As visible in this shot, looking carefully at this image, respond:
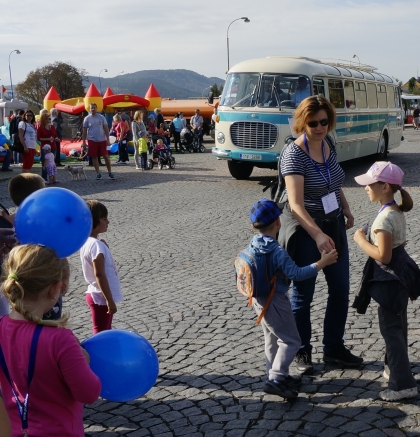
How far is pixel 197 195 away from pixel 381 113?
951 centimetres

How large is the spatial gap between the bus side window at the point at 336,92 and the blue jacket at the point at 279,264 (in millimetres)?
13780

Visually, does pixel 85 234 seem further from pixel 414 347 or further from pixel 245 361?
pixel 414 347

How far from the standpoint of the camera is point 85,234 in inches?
126

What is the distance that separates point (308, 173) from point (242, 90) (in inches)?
497

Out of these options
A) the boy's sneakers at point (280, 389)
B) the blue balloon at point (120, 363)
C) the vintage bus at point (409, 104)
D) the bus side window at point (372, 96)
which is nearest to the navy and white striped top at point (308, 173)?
the boy's sneakers at point (280, 389)

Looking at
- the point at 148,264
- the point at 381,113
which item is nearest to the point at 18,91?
the point at 381,113

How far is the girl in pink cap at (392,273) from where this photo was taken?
4.15m

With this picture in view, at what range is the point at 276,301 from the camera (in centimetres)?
428

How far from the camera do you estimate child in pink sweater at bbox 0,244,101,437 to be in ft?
8.28

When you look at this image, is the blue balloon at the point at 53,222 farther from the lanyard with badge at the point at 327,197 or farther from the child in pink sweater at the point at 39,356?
the lanyard with badge at the point at 327,197

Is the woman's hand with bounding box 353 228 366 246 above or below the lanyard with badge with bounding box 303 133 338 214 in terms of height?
below

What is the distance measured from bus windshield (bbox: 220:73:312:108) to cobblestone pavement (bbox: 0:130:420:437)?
221 inches

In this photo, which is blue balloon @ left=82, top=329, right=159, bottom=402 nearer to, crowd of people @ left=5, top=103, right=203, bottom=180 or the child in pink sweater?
the child in pink sweater

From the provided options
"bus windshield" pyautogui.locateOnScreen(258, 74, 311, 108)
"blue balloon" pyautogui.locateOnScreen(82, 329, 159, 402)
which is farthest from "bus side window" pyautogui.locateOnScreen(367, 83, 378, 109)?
"blue balloon" pyautogui.locateOnScreen(82, 329, 159, 402)
